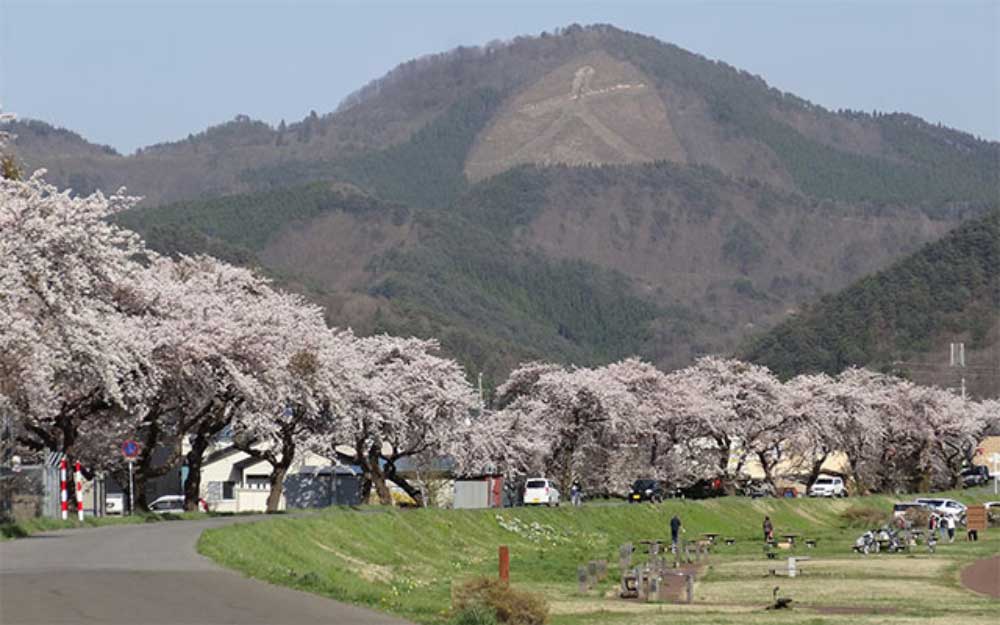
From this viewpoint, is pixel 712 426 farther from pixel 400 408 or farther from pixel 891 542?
pixel 891 542

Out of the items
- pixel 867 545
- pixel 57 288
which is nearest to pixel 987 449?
pixel 867 545

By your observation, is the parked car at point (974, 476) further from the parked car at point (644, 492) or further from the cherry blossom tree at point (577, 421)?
the parked car at point (644, 492)

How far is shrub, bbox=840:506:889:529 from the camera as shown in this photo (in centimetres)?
9138

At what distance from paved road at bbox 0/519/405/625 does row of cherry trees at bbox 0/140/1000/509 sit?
29.0 feet

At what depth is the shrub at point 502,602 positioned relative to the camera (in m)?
25.3

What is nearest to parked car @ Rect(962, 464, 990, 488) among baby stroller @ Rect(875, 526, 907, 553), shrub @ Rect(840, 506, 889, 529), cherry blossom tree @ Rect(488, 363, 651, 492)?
shrub @ Rect(840, 506, 889, 529)

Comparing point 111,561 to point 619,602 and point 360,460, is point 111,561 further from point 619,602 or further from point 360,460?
point 360,460

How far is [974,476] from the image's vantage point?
461ft

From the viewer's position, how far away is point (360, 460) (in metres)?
77.9

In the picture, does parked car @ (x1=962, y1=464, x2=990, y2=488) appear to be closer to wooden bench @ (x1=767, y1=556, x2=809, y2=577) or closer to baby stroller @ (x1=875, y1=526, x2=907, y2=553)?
baby stroller @ (x1=875, y1=526, x2=907, y2=553)

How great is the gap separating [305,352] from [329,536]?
55.8 ft

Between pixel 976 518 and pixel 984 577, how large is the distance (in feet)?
102

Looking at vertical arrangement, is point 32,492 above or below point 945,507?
above

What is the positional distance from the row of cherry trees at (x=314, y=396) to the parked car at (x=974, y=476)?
4.66 metres
